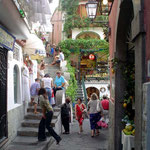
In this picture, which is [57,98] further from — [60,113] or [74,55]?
[74,55]

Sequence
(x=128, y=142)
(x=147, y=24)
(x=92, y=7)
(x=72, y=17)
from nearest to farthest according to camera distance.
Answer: (x=147, y=24) → (x=128, y=142) → (x=92, y=7) → (x=72, y=17)

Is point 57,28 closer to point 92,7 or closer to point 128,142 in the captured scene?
point 92,7

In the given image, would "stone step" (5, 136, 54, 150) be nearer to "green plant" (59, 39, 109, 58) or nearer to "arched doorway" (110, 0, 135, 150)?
"arched doorway" (110, 0, 135, 150)

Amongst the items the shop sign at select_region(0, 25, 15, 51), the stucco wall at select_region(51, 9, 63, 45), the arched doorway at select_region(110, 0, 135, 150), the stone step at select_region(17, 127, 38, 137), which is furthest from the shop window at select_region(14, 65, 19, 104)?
the stucco wall at select_region(51, 9, 63, 45)

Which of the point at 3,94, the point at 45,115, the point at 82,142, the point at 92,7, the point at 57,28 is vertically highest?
the point at 57,28

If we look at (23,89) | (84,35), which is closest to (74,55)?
(84,35)

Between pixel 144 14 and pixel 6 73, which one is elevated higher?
pixel 144 14

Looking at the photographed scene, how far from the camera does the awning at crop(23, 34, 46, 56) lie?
1049cm

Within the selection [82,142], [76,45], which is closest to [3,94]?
[82,142]

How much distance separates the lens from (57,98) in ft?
39.8

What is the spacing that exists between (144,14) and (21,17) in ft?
13.6

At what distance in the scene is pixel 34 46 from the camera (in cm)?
1058

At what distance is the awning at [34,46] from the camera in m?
10.5

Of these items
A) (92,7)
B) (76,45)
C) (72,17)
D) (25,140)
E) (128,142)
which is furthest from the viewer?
(72,17)
